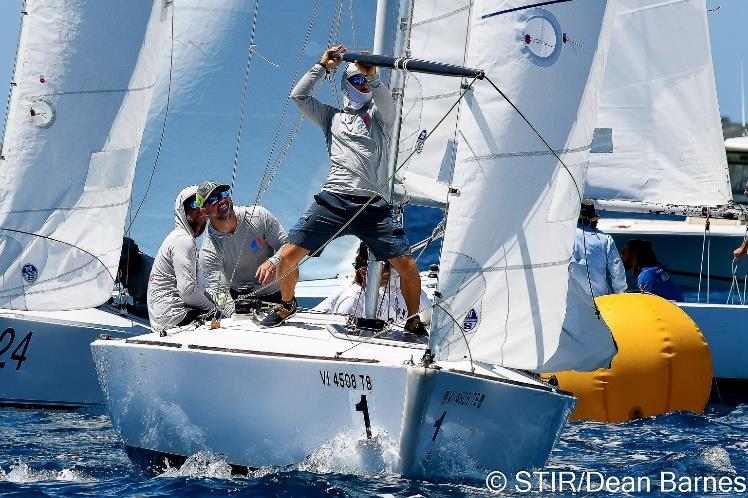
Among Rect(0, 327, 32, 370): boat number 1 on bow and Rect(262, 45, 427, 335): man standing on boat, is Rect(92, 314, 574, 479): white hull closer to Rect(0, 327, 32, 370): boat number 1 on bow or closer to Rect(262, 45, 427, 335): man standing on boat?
Rect(262, 45, 427, 335): man standing on boat

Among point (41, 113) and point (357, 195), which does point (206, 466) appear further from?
point (41, 113)

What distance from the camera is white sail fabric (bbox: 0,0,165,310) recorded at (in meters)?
12.2

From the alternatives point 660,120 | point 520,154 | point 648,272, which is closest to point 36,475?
point 520,154

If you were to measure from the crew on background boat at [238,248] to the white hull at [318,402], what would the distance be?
103 centimetres

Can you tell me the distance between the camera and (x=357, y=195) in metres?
9.23

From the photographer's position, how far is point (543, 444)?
8.62m

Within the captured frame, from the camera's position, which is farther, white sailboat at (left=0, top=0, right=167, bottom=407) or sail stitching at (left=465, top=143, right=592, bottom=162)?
white sailboat at (left=0, top=0, right=167, bottom=407)

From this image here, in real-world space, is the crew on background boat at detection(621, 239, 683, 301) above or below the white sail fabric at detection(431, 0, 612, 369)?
below

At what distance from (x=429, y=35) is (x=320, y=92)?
1.66 m

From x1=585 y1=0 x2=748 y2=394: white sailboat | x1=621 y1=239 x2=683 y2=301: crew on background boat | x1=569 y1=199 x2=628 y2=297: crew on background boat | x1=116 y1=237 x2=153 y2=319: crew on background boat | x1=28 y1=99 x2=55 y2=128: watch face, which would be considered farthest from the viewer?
x1=585 y1=0 x2=748 y2=394: white sailboat

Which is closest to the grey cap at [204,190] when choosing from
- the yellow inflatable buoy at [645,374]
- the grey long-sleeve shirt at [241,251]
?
the grey long-sleeve shirt at [241,251]

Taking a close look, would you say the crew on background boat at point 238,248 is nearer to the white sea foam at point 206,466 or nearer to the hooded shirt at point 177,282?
the hooded shirt at point 177,282

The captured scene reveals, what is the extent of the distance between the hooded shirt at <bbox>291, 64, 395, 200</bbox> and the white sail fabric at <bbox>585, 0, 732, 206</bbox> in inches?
215

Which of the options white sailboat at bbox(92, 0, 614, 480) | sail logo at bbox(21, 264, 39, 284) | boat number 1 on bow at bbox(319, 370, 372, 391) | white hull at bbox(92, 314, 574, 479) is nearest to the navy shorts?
white hull at bbox(92, 314, 574, 479)
